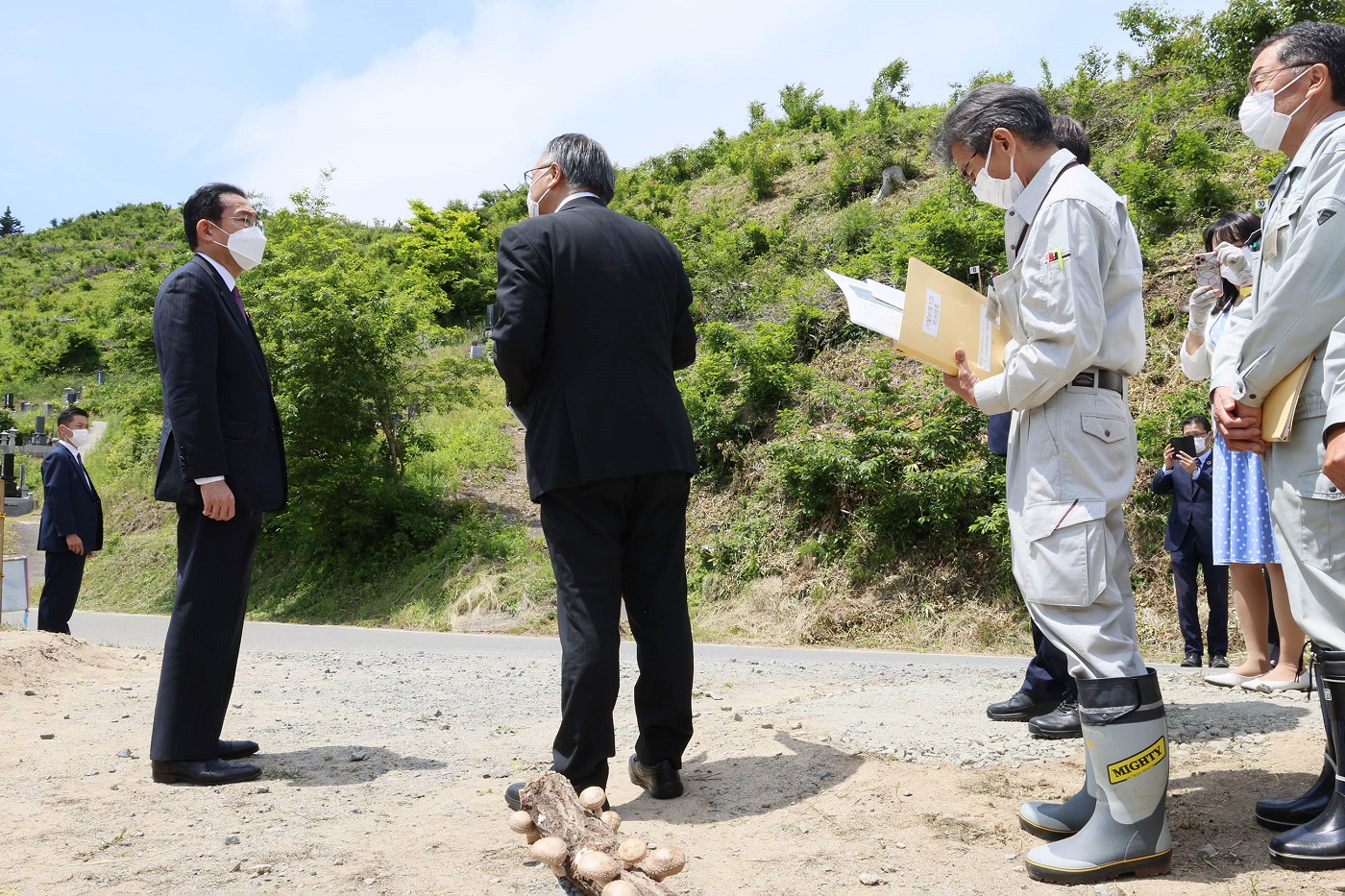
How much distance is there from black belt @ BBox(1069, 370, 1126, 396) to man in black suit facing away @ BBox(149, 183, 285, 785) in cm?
328

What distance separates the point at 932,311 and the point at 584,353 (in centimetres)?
120

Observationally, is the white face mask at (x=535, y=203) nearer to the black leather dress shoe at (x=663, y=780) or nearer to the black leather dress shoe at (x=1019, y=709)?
the black leather dress shoe at (x=663, y=780)

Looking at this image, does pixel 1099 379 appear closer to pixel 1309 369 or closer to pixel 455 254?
pixel 1309 369

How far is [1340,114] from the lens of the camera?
2732 mm

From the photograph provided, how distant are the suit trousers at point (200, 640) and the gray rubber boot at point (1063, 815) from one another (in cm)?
319

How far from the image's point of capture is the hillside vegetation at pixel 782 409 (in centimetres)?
1036

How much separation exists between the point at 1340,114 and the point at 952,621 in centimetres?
750

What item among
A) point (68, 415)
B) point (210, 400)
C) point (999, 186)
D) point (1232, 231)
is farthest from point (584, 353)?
point (68, 415)

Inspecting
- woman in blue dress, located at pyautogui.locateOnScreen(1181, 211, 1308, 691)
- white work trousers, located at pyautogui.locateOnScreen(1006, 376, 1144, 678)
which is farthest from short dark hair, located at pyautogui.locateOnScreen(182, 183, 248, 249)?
woman in blue dress, located at pyautogui.locateOnScreen(1181, 211, 1308, 691)

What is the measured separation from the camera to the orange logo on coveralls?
2.69 meters

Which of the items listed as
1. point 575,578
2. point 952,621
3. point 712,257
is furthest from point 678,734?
point 712,257

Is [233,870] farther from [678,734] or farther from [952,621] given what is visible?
[952,621]

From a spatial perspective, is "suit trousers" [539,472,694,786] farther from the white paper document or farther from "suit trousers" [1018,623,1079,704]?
"suit trousers" [1018,623,1079,704]

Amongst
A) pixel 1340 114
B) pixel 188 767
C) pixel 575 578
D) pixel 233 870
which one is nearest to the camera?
pixel 1340 114
